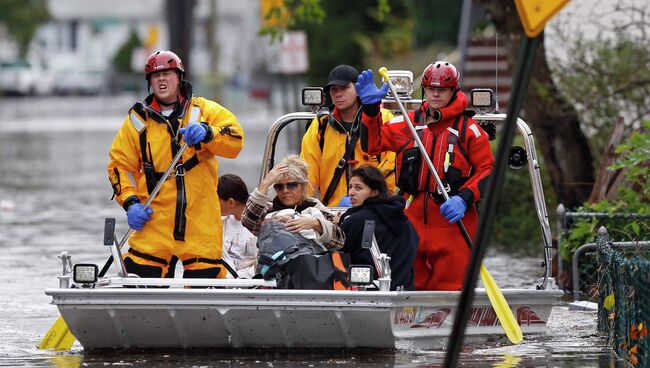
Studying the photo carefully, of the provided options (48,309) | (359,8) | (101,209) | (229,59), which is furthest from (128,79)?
(48,309)

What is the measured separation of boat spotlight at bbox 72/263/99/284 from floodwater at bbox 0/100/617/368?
18.6 inches

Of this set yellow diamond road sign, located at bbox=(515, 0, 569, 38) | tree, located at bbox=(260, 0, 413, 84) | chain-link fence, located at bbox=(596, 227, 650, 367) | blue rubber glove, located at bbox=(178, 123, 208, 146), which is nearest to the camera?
yellow diamond road sign, located at bbox=(515, 0, 569, 38)

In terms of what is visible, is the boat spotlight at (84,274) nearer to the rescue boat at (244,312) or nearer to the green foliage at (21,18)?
the rescue boat at (244,312)

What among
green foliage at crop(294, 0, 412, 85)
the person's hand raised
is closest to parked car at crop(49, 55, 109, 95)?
green foliage at crop(294, 0, 412, 85)

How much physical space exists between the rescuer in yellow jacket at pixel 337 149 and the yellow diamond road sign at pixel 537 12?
3.99 m

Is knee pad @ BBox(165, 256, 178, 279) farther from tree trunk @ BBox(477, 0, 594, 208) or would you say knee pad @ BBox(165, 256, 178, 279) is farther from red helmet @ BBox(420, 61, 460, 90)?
tree trunk @ BBox(477, 0, 594, 208)

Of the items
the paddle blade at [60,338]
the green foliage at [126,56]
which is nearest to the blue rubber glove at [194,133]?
the paddle blade at [60,338]

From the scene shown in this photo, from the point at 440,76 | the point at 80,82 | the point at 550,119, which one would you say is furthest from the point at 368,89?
the point at 80,82

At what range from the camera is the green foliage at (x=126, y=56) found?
88125 mm

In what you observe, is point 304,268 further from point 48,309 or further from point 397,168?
point 48,309

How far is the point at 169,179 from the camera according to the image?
10.4 metres

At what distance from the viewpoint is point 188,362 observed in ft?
32.4

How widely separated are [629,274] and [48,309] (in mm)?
5093

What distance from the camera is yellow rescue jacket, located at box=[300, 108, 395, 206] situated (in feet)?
36.7
